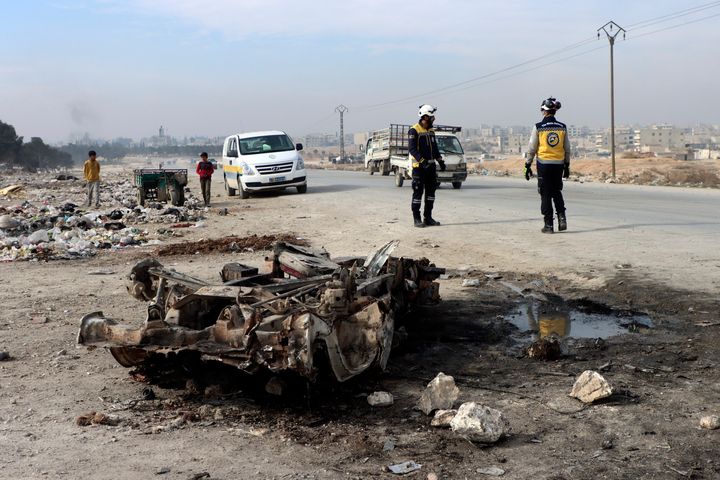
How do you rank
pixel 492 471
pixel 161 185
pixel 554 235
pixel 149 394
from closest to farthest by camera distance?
pixel 492 471, pixel 149 394, pixel 554 235, pixel 161 185

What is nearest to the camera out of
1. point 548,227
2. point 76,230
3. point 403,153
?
point 548,227

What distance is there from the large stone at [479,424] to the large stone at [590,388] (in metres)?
0.76

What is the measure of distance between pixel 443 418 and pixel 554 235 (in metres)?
8.56

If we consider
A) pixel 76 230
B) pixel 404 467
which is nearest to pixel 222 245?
pixel 76 230

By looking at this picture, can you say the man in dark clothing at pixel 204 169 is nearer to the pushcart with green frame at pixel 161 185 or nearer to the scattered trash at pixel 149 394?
the pushcart with green frame at pixel 161 185

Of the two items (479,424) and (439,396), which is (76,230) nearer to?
(439,396)

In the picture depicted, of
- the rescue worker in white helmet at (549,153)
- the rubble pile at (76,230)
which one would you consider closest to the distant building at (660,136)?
the rubble pile at (76,230)

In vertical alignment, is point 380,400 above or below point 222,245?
below

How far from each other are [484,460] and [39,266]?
966 cm

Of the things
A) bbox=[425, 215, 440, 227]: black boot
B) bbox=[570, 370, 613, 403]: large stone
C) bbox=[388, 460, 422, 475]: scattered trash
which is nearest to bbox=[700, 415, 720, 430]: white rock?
bbox=[570, 370, 613, 403]: large stone

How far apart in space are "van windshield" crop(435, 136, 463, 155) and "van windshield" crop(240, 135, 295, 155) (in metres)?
4.85

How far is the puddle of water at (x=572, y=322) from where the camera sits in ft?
23.0

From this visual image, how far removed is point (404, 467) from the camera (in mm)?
4062

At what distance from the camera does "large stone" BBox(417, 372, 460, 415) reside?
4895 mm
